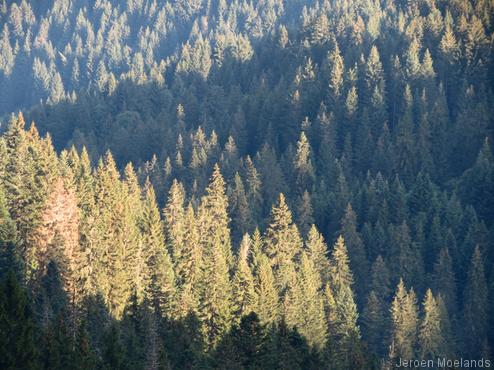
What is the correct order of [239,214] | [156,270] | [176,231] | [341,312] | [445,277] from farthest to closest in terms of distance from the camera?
[239,214] → [445,277] → [341,312] → [176,231] → [156,270]

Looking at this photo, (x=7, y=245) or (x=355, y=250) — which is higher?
(x=355, y=250)

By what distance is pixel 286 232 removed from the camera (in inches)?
4272

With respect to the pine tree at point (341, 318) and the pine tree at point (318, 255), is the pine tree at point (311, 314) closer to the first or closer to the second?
the pine tree at point (341, 318)

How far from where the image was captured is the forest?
7144cm

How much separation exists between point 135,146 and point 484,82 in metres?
72.8

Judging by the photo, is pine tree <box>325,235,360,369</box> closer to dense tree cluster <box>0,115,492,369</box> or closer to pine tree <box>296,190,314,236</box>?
dense tree cluster <box>0,115,492,369</box>

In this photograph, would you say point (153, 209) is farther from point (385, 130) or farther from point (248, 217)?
point (385, 130)

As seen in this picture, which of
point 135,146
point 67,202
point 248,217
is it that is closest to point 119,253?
point 67,202

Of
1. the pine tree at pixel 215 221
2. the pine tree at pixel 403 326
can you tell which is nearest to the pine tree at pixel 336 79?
the pine tree at pixel 215 221

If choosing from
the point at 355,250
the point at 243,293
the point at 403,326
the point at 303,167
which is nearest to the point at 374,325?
the point at 403,326

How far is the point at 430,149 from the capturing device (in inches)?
6506

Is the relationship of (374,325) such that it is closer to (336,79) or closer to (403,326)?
(403,326)

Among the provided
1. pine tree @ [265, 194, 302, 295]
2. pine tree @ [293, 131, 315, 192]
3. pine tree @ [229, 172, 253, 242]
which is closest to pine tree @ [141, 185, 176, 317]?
pine tree @ [265, 194, 302, 295]

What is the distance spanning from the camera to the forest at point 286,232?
71.4 m
